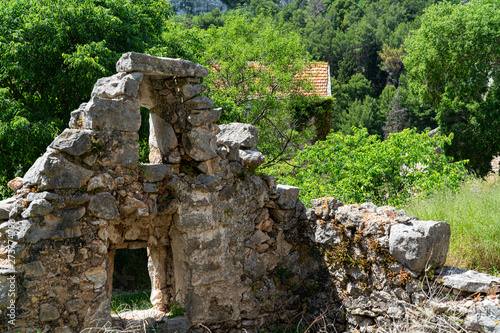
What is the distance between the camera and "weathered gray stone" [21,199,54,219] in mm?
4441

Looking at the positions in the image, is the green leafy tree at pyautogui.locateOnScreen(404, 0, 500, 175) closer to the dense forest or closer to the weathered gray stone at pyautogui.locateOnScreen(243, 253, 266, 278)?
the dense forest

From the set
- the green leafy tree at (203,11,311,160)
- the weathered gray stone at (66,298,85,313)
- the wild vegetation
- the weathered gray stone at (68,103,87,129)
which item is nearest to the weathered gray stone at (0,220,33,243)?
the weathered gray stone at (66,298,85,313)

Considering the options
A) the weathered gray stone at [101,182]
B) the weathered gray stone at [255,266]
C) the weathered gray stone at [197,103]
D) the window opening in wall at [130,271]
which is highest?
the weathered gray stone at [197,103]

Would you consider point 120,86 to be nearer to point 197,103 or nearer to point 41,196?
point 197,103

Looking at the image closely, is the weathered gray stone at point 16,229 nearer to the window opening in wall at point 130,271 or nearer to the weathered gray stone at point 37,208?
the weathered gray stone at point 37,208

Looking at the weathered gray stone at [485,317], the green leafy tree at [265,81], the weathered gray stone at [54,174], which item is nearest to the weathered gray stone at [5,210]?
the weathered gray stone at [54,174]

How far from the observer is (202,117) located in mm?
5555

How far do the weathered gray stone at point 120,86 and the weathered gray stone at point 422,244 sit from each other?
12.2 ft

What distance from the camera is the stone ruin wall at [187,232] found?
458 cm

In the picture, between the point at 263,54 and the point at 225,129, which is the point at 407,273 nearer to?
the point at 225,129

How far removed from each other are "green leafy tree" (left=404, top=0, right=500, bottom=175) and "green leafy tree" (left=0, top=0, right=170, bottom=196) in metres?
9.71

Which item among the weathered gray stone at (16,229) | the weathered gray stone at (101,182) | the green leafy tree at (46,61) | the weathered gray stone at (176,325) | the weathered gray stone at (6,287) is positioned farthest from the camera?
the green leafy tree at (46,61)

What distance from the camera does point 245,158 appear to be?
6.21 m

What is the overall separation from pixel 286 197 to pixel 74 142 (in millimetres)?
3261
